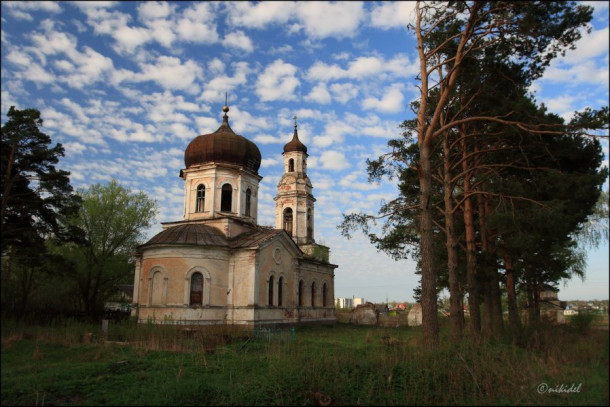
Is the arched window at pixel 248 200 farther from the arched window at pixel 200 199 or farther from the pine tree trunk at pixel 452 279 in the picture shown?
the pine tree trunk at pixel 452 279

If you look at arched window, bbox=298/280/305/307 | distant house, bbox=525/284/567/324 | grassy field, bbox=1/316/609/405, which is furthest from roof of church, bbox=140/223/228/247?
distant house, bbox=525/284/567/324

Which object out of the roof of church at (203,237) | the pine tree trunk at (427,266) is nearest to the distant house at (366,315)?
the roof of church at (203,237)

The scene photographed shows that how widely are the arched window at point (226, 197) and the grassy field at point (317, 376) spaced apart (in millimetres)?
15822

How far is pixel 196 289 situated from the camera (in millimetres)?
22078

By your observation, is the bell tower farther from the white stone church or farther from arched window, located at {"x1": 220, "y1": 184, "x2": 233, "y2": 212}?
arched window, located at {"x1": 220, "y1": 184, "x2": 233, "y2": 212}

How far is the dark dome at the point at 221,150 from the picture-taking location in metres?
26.5

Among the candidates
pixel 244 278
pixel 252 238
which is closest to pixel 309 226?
pixel 252 238

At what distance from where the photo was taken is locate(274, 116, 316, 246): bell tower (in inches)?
1396

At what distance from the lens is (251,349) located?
13.4 metres

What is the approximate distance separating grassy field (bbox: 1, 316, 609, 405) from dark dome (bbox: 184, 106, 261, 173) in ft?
54.7

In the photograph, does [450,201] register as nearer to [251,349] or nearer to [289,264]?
[251,349]

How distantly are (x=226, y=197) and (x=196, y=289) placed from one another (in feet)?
21.8

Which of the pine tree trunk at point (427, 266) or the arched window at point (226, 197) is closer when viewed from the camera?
the pine tree trunk at point (427, 266)

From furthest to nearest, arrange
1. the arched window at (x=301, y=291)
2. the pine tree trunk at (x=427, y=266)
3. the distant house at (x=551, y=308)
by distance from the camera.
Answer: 1. the arched window at (x=301, y=291)
2. the distant house at (x=551, y=308)
3. the pine tree trunk at (x=427, y=266)
